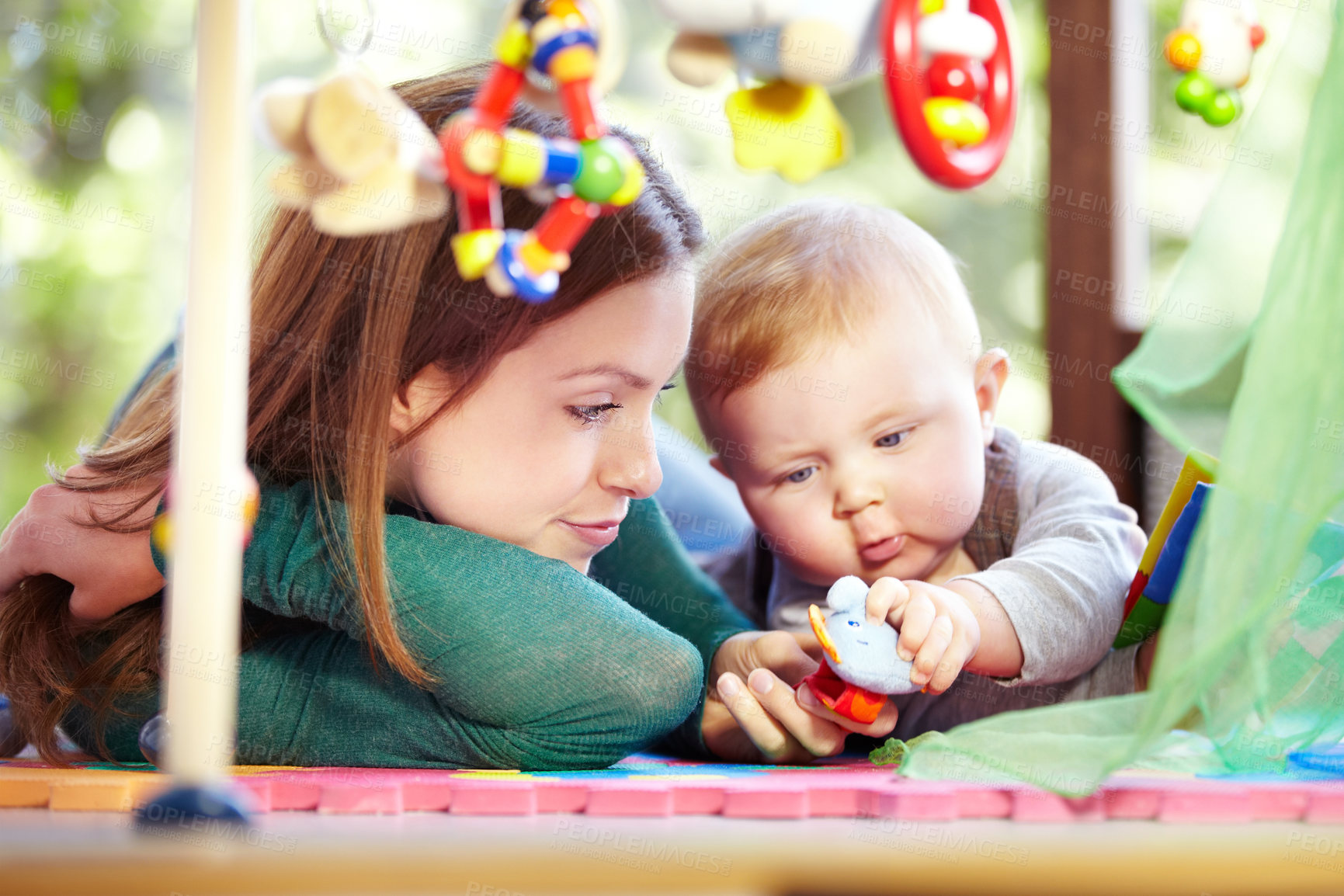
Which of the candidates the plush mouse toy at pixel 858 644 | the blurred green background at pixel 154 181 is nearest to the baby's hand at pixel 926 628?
the plush mouse toy at pixel 858 644

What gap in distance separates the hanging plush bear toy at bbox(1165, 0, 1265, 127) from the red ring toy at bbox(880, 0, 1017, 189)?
0.22 meters

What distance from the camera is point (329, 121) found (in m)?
0.50

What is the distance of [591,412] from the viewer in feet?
2.66

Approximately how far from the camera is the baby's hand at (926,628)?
0.71 m

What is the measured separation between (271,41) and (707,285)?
2.02 metres

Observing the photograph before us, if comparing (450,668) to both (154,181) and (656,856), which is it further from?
(154,181)

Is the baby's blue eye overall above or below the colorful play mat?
above

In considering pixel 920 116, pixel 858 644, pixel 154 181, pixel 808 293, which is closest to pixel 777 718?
pixel 858 644

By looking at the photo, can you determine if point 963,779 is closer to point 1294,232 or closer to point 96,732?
→ point 1294,232

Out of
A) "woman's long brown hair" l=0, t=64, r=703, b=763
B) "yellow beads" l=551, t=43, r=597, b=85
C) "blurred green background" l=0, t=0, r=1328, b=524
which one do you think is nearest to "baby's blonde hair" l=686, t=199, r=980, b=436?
"woman's long brown hair" l=0, t=64, r=703, b=763

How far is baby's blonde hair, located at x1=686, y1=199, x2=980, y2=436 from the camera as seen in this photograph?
0.92m

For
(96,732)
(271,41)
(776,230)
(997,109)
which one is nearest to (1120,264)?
(776,230)

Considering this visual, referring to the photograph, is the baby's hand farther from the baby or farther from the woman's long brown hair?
the woman's long brown hair

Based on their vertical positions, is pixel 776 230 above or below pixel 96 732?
above
